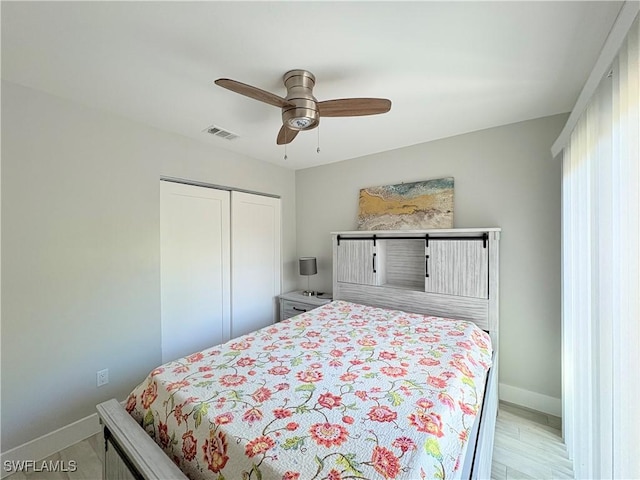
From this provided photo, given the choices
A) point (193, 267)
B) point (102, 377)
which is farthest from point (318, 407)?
point (193, 267)

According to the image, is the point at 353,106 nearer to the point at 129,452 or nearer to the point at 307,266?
the point at 129,452

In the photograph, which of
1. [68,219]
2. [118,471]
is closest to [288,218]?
[68,219]

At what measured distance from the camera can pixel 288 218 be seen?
381 cm

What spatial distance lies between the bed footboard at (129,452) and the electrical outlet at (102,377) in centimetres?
100

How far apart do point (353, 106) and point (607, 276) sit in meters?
1.48

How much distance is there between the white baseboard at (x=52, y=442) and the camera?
5.57 ft

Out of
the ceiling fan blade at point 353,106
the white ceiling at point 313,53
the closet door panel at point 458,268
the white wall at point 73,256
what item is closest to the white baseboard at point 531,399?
the closet door panel at point 458,268

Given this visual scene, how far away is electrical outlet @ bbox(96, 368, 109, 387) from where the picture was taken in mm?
2068

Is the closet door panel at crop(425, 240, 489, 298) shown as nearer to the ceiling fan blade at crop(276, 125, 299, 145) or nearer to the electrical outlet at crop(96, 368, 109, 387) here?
the ceiling fan blade at crop(276, 125, 299, 145)

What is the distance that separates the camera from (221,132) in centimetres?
252

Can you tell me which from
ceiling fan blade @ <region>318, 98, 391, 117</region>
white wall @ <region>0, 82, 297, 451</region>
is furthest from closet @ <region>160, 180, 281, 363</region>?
ceiling fan blade @ <region>318, 98, 391, 117</region>

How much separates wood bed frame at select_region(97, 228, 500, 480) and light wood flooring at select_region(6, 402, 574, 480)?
170 mm

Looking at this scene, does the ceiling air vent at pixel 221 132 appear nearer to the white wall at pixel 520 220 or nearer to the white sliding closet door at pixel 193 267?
the white sliding closet door at pixel 193 267

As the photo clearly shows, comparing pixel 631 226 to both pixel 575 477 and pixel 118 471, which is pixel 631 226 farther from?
pixel 118 471
